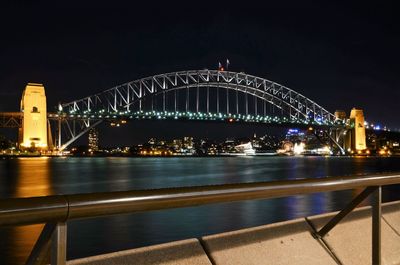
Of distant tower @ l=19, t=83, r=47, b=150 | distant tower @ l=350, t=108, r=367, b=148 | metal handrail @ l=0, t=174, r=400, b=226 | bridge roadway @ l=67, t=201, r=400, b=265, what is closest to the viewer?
metal handrail @ l=0, t=174, r=400, b=226

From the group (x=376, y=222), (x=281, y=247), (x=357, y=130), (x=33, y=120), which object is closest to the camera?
(x=281, y=247)

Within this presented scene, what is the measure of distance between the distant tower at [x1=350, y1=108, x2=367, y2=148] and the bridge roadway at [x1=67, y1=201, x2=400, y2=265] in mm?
125168

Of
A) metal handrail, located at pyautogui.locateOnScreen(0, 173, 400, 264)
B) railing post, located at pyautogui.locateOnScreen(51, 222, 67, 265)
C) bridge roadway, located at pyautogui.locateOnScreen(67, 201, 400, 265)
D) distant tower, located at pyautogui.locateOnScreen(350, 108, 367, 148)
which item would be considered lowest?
bridge roadway, located at pyautogui.locateOnScreen(67, 201, 400, 265)

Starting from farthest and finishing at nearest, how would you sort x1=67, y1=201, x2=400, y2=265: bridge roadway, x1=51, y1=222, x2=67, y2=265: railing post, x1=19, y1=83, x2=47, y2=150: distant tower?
x1=19, y1=83, x2=47, y2=150: distant tower → x1=67, y1=201, x2=400, y2=265: bridge roadway → x1=51, y1=222, x2=67, y2=265: railing post

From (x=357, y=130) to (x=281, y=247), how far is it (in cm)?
12790

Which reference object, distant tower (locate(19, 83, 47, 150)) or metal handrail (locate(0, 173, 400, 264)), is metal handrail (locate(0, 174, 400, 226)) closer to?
metal handrail (locate(0, 173, 400, 264))

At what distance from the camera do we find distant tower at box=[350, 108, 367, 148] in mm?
126188

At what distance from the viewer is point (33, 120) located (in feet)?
323

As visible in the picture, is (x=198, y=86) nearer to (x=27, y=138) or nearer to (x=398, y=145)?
(x=27, y=138)

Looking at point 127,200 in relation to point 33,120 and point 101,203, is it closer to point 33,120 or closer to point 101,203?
point 101,203

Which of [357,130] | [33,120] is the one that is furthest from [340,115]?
[33,120]

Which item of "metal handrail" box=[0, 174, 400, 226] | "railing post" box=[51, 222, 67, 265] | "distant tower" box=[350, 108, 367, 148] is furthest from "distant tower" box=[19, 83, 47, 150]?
"railing post" box=[51, 222, 67, 265]

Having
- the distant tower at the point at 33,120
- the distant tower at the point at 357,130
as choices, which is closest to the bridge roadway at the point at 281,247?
the distant tower at the point at 33,120

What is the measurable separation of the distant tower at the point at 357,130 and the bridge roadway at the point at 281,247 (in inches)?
4928
